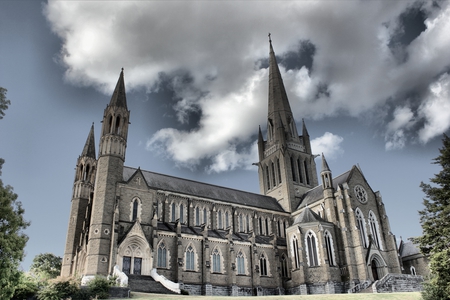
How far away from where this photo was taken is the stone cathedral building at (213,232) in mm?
37906

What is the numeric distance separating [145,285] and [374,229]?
99.7 feet

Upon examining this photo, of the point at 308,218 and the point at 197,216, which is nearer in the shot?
the point at 308,218

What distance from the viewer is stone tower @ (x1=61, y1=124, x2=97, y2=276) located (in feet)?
136

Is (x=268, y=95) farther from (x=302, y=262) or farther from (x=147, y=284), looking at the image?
(x=147, y=284)

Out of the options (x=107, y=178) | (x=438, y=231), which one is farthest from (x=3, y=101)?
(x=438, y=231)

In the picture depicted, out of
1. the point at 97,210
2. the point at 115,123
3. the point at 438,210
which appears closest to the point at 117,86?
the point at 115,123

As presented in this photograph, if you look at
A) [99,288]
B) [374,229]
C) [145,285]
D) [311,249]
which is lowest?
[99,288]

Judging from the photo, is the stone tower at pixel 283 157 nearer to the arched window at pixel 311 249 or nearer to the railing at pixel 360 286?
the arched window at pixel 311 249

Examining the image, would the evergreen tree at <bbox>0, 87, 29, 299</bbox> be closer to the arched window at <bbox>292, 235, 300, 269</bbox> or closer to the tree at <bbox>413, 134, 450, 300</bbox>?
the tree at <bbox>413, 134, 450, 300</bbox>

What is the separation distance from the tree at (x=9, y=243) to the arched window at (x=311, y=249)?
31.3 m

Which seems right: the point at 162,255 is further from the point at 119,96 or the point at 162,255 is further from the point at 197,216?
the point at 119,96

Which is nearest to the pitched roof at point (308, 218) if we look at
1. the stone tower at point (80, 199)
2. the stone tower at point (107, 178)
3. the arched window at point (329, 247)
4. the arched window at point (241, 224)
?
the arched window at point (329, 247)

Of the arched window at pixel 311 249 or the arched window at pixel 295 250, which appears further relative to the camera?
the arched window at pixel 295 250

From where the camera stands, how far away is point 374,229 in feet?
158
